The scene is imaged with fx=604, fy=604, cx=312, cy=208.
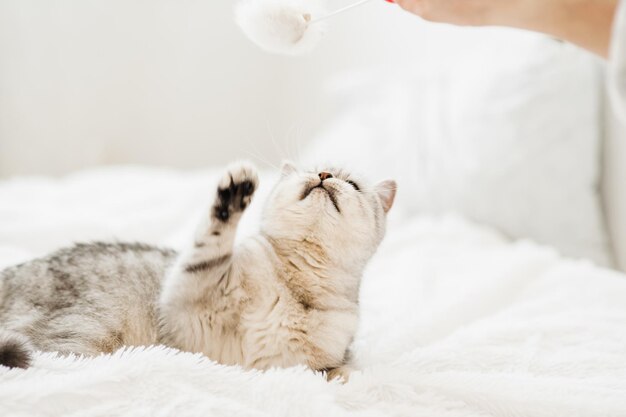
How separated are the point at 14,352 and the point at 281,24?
→ 66 centimetres

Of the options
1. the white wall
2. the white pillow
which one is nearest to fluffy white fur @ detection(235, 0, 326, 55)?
the white pillow

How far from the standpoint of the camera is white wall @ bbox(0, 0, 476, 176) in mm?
2939

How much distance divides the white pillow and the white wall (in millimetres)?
653

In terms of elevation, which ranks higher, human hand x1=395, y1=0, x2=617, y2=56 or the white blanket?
human hand x1=395, y1=0, x2=617, y2=56

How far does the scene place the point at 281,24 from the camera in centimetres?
104

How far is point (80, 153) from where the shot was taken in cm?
321

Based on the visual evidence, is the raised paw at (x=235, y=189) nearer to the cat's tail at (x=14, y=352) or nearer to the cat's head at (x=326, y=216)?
the cat's head at (x=326, y=216)

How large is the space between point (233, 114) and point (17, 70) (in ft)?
4.21

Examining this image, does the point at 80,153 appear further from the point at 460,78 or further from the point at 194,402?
the point at 194,402

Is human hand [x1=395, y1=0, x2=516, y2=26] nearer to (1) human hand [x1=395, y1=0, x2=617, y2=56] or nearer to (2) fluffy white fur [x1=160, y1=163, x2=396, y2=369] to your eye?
(1) human hand [x1=395, y1=0, x2=617, y2=56]

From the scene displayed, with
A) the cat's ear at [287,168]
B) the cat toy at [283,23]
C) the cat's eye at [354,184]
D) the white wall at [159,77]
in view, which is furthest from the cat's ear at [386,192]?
the white wall at [159,77]

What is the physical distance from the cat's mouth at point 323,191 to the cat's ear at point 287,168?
0.50 ft

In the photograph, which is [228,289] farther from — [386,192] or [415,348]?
[386,192]

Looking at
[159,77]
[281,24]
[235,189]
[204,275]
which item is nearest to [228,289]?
[204,275]
